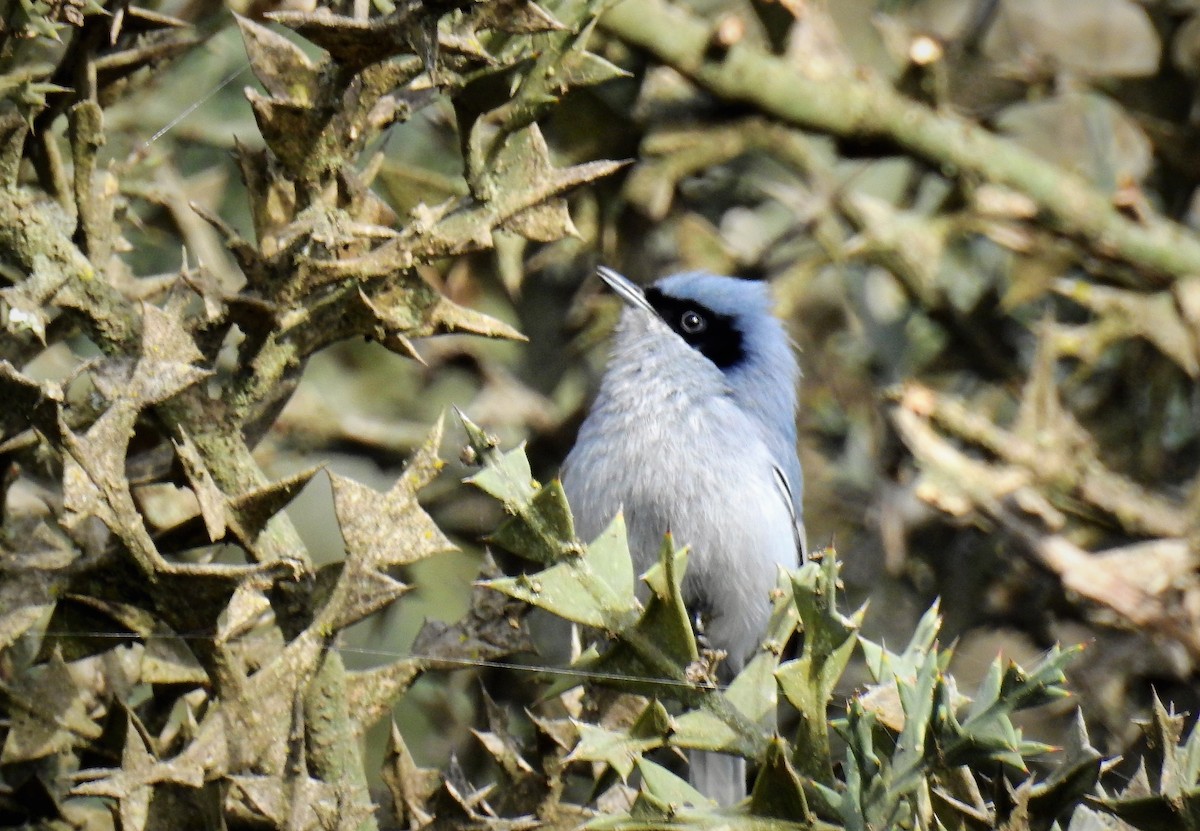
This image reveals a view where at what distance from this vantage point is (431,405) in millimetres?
3943

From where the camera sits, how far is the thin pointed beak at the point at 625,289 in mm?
3491

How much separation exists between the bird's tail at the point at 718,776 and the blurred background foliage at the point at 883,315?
0.41 meters

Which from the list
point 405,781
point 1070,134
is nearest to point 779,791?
point 405,781

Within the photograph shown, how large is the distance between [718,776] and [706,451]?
2.62 ft

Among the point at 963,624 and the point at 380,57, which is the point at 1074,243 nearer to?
the point at 963,624

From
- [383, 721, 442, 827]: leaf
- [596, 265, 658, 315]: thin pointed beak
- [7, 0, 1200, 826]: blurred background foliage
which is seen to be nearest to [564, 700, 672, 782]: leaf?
[383, 721, 442, 827]: leaf

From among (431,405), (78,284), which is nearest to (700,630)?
(431,405)

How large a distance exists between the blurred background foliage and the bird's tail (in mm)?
412

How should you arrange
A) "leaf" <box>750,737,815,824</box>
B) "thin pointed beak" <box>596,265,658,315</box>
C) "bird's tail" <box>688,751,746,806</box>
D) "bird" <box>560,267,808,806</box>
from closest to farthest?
"leaf" <box>750,737,815,824</box>, "bird's tail" <box>688,751,746,806</box>, "bird" <box>560,267,808,806</box>, "thin pointed beak" <box>596,265,658,315</box>

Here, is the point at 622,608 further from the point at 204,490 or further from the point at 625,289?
the point at 625,289

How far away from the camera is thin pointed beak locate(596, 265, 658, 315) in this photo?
349 centimetres

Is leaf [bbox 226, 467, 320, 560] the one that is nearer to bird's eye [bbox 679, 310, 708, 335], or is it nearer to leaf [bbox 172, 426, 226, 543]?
leaf [bbox 172, 426, 226, 543]

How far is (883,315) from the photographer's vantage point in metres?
4.13

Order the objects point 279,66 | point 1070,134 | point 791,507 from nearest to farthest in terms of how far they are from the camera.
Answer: point 279,66 → point 791,507 → point 1070,134
